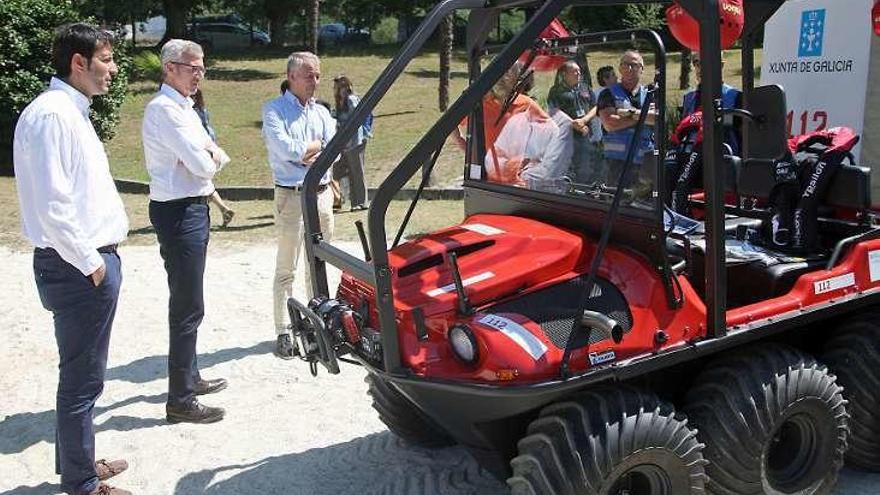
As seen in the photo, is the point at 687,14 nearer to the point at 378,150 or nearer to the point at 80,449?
the point at 80,449

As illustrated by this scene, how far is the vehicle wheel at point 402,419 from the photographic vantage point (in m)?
4.37

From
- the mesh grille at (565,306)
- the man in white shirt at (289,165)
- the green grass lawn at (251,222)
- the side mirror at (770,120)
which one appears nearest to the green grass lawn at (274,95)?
the side mirror at (770,120)

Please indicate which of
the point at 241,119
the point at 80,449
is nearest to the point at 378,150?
the point at 241,119

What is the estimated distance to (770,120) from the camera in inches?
155

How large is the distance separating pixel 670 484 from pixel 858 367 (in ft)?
3.86

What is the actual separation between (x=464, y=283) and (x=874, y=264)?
188 centimetres

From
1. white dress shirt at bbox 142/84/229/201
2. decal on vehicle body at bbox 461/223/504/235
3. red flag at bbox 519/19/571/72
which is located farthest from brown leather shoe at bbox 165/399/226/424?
red flag at bbox 519/19/571/72

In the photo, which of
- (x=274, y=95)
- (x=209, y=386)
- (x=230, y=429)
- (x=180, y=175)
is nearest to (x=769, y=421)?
(x=230, y=429)

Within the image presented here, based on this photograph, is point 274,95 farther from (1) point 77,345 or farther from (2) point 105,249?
(1) point 77,345

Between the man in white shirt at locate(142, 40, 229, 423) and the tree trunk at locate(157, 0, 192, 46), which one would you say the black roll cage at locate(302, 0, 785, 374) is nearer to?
the man in white shirt at locate(142, 40, 229, 423)

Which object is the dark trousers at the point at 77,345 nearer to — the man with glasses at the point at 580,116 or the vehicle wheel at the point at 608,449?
the vehicle wheel at the point at 608,449

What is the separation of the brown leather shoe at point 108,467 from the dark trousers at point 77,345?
28cm

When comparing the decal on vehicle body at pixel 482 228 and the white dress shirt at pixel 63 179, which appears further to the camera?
the decal on vehicle body at pixel 482 228

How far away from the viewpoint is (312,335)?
11.7 ft
